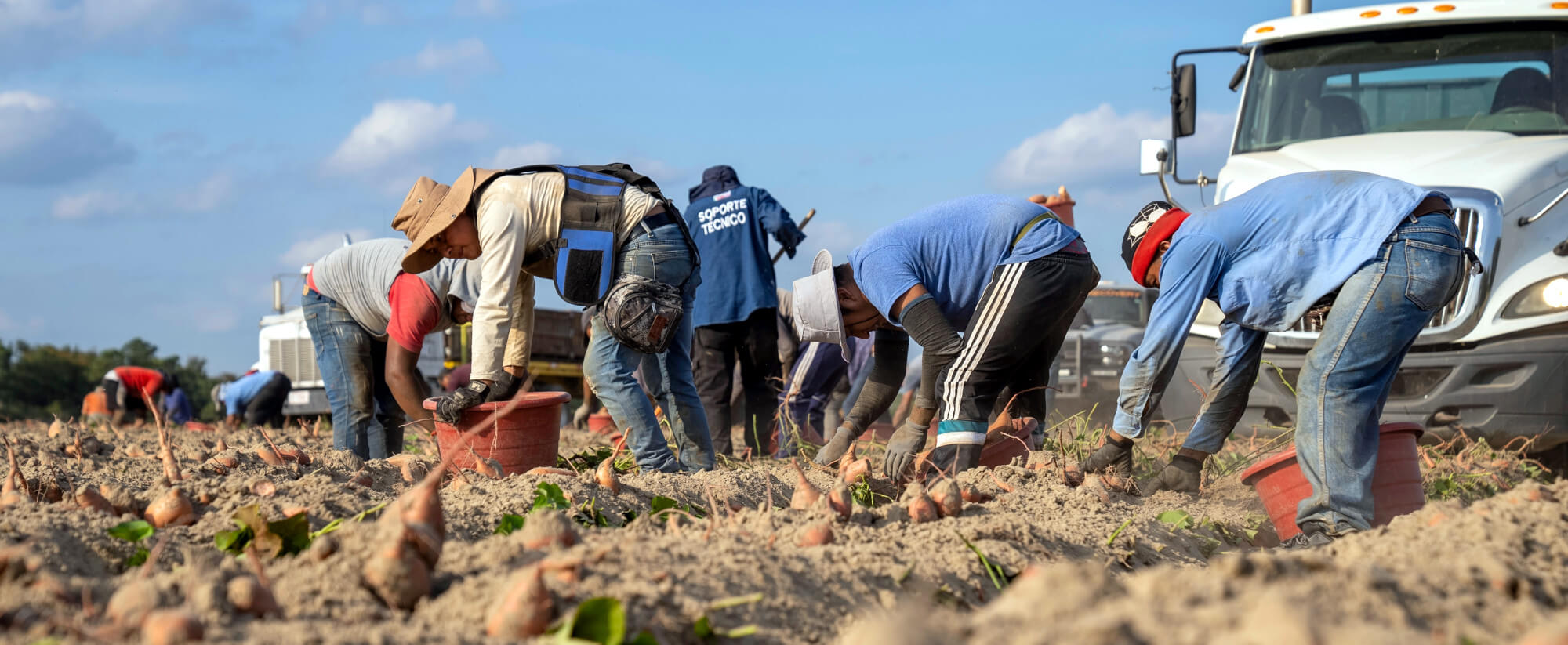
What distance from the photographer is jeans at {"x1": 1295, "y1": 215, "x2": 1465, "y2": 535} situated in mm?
3230

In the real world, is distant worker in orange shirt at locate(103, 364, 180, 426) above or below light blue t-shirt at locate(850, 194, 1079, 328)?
below

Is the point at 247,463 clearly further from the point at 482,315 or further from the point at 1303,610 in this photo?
the point at 1303,610

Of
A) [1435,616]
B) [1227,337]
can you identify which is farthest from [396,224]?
[1435,616]

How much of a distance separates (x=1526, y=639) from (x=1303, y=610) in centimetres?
25

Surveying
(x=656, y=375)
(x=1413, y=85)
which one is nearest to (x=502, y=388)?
(x=656, y=375)

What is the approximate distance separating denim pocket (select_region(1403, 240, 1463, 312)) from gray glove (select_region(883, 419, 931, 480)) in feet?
5.42

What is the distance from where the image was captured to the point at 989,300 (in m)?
3.91

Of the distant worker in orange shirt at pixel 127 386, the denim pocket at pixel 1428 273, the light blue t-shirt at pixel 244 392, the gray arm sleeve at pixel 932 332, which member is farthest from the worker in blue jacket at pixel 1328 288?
the distant worker in orange shirt at pixel 127 386

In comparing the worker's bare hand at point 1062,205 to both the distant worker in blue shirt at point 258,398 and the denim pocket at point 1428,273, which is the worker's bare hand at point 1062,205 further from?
the distant worker in blue shirt at point 258,398

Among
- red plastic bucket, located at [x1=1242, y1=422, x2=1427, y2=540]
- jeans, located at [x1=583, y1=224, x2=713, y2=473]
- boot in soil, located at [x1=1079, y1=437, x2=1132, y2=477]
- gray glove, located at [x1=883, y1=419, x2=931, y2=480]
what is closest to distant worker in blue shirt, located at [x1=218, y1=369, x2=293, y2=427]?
jeans, located at [x1=583, y1=224, x2=713, y2=473]

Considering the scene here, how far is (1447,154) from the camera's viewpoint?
18.3 ft

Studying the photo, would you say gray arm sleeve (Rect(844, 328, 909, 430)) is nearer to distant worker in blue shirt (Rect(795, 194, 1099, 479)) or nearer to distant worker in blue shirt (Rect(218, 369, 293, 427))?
distant worker in blue shirt (Rect(795, 194, 1099, 479))

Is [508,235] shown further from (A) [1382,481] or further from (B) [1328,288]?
(A) [1382,481]

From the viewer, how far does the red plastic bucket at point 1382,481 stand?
352cm
